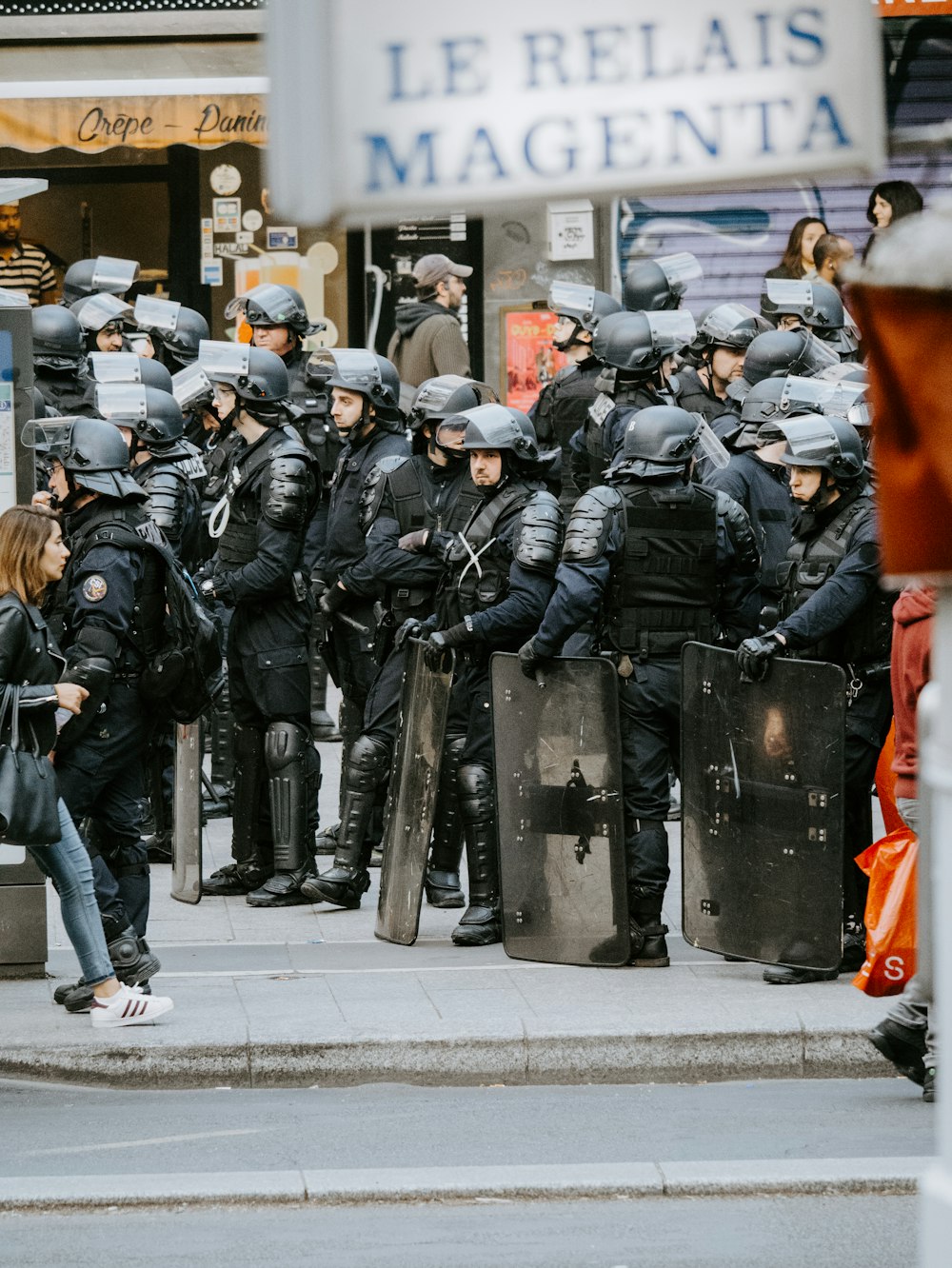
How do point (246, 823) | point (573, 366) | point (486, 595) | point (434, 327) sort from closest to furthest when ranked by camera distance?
point (486, 595)
point (246, 823)
point (573, 366)
point (434, 327)

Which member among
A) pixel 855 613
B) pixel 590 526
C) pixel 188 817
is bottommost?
pixel 188 817

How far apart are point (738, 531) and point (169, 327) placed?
5.41 metres

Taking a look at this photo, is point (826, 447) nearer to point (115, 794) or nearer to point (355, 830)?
point (355, 830)

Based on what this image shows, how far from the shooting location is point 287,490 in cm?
934

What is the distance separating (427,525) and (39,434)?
1.97m

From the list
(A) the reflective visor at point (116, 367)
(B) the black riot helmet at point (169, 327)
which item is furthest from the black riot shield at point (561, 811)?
(B) the black riot helmet at point (169, 327)

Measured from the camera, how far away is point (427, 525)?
9.49 metres

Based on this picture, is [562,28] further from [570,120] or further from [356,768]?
[356,768]

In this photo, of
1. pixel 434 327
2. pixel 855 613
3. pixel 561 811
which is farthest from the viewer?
pixel 434 327

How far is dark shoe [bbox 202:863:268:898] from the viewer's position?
9.77 meters

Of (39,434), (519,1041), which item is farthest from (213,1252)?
(39,434)

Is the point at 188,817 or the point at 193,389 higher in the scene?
the point at 193,389

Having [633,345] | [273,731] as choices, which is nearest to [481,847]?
[273,731]

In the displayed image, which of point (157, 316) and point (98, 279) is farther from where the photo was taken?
point (98, 279)
